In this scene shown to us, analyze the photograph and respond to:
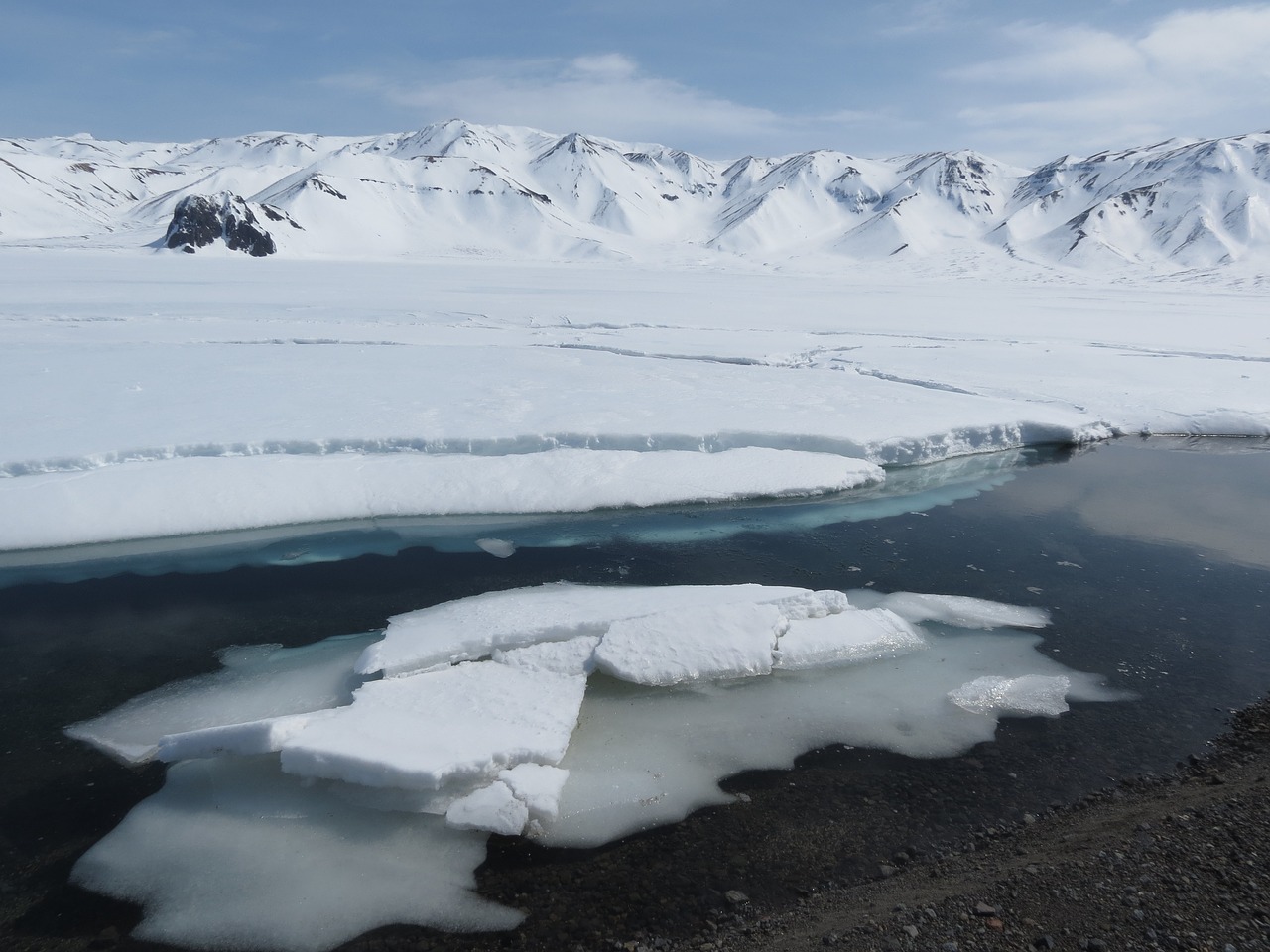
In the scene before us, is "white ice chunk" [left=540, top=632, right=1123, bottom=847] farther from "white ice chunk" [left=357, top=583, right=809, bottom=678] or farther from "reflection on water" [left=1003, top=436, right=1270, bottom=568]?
"reflection on water" [left=1003, top=436, right=1270, bottom=568]

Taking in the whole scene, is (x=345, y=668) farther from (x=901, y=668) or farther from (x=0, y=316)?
(x=0, y=316)

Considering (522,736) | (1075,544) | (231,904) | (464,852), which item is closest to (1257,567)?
(1075,544)

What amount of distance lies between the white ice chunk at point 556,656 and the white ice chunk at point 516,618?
0.12 metres

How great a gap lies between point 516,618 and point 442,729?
144 cm

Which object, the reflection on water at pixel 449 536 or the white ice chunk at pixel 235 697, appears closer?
the white ice chunk at pixel 235 697

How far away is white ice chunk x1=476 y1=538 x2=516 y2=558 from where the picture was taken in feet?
26.1

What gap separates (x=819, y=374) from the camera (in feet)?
52.3

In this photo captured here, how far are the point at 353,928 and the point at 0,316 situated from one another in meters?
26.3

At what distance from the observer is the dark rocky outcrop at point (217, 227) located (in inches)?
3004

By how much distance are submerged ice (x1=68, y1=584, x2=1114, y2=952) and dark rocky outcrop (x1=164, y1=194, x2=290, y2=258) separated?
273 ft

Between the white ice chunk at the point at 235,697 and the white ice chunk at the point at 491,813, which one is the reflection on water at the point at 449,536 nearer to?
the white ice chunk at the point at 235,697

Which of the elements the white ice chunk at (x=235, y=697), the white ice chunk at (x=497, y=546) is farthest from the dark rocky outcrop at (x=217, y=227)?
the white ice chunk at (x=235, y=697)

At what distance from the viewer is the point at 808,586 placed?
7191 millimetres

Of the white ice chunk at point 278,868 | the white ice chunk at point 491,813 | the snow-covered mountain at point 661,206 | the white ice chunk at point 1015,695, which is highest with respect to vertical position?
the snow-covered mountain at point 661,206
